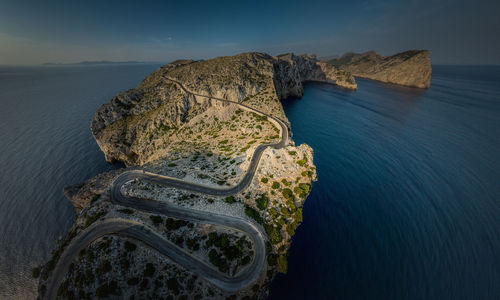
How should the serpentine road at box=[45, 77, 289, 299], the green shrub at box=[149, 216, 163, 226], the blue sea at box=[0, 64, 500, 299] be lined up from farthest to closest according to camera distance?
the green shrub at box=[149, 216, 163, 226] → the blue sea at box=[0, 64, 500, 299] → the serpentine road at box=[45, 77, 289, 299]

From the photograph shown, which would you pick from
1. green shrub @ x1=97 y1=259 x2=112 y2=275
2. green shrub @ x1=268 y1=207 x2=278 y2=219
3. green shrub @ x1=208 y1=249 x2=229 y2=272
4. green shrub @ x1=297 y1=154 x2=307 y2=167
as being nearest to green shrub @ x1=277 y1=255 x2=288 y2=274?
green shrub @ x1=268 y1=207 x2=278 y2=219

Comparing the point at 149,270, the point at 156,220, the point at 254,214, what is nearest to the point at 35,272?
the point at 156,220

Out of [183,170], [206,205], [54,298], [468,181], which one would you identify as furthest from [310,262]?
[468,181]

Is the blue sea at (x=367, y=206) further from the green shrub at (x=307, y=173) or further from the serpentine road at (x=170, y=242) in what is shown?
the green shrub at (x=307, y=173)

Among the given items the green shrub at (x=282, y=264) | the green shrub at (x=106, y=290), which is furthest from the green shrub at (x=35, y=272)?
the green shrub at (x=282, y=264)

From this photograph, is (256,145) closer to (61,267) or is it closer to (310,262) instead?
(310,262)

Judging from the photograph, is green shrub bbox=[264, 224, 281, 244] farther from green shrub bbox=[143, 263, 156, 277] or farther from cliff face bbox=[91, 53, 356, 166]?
cliff face bbox=[91, 53, 356, 166]
